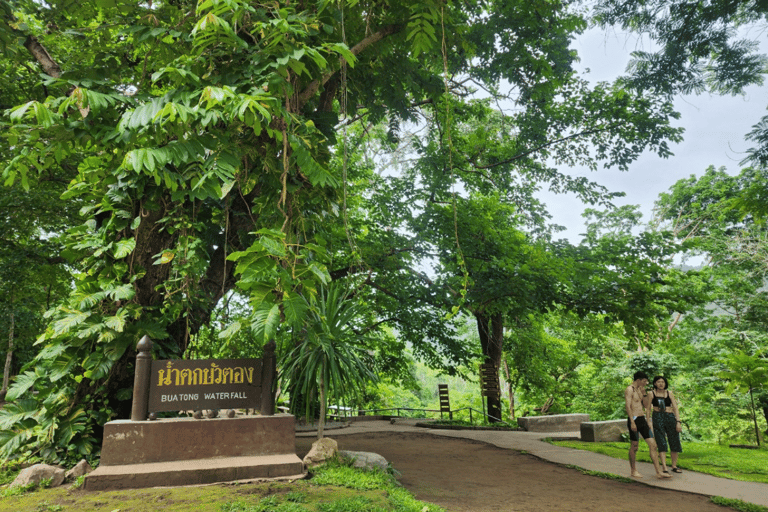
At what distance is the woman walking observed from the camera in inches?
280

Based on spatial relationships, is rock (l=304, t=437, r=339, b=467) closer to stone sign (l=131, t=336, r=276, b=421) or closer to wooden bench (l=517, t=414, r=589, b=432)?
stone sign (l=131, t=336, r=276, b=421)

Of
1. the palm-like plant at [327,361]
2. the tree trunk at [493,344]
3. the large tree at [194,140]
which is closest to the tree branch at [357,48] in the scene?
the large tree at [194,140]

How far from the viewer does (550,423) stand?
45.5ft

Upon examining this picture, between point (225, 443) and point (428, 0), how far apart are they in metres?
5.41

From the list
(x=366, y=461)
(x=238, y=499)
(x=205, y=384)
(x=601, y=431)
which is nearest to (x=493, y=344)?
(x=601, y=431)

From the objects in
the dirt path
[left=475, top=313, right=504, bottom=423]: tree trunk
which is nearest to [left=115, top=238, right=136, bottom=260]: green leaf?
the dirt path

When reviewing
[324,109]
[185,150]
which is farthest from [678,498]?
[324,109]

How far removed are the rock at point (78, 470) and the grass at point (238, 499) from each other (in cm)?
29

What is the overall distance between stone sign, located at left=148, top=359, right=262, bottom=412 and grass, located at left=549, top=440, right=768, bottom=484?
21.7 feet

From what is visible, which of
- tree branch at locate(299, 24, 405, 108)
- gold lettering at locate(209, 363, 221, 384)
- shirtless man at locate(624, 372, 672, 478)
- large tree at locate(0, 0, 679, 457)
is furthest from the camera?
shirtless man at locate(624, 372, 672, 478)

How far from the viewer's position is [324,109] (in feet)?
26.5

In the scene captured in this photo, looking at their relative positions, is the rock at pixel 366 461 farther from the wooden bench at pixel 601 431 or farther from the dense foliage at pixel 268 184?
the wooden bench at pixel 601 431

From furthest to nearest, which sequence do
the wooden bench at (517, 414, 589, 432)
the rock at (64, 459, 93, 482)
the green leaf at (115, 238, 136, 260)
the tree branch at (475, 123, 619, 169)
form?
the wooden bench at (517, 414, 589, 432)
the tree branch at (475, 123, 619, 169)
the green leaf at (115, 238, 136, 260)
the rock at (64, 459, 93, 482)

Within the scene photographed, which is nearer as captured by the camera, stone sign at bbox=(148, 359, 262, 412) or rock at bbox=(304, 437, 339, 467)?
stone sign at bbox=(148, 359, 262, 412)
